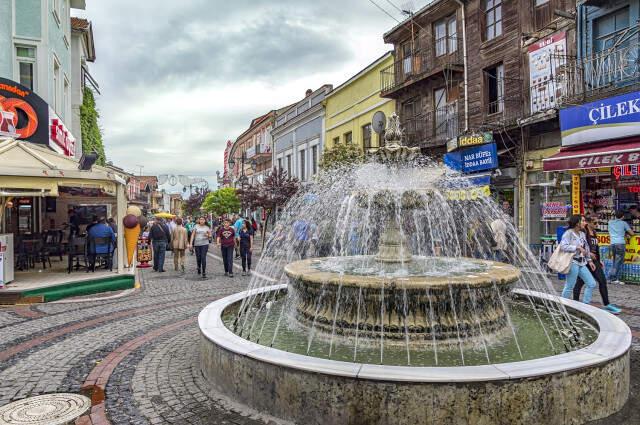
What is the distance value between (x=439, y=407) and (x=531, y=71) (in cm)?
1464

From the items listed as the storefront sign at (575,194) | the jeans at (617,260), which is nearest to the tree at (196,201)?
the storefront sign at (575,194)

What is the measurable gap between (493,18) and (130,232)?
48.9 ft

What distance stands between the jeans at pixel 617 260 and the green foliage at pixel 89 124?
905 inches

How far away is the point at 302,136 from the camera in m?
35.4

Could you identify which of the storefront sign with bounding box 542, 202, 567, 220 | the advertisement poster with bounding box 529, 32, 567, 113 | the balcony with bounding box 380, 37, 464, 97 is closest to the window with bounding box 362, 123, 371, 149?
the balcony with bounding box 380, 37, 464, 97

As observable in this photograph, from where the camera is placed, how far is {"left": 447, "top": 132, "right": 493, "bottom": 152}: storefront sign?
16672mm

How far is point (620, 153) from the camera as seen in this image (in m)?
11.0

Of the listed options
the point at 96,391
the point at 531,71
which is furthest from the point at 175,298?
the point at 531,71

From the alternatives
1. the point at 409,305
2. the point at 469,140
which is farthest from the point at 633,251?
the point at 409,305

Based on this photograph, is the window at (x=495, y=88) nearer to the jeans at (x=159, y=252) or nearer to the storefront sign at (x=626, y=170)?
the storefront sign at (x=626, y=170)

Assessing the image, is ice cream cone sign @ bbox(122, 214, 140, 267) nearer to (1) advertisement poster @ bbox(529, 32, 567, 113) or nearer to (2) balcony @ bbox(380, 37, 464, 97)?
(1) advertisement poster @ bbox(529, 32, 567, 113)

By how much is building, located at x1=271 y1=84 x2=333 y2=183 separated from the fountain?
2340 centimetres

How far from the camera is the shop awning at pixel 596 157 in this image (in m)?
10.8

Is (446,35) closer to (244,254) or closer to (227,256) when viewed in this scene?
(244,254)
